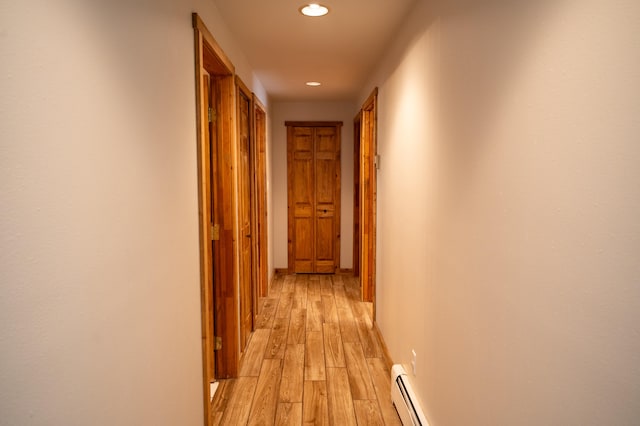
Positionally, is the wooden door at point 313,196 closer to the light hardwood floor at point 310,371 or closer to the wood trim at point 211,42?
the light hardwood floor at point 310,371

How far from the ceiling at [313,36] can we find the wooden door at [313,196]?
1471 mm

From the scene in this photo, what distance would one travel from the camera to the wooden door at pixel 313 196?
614 centimetres

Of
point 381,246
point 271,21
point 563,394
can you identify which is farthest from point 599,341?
point 381,246

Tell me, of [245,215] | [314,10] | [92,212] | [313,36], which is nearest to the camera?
[92,212]

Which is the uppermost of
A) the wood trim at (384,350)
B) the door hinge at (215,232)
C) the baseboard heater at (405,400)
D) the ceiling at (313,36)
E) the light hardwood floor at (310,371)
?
the ceiling at (313,36)

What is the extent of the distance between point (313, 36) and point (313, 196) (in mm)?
3331

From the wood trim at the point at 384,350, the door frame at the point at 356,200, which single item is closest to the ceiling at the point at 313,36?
the door frame at the point at 356,200

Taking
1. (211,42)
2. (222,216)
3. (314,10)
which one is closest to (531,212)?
(211,42)

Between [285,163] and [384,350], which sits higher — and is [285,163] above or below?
above

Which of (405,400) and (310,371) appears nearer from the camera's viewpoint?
(405,400)

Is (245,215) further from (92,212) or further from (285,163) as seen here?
(92,212)

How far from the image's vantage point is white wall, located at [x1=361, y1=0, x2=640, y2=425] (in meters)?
0.83

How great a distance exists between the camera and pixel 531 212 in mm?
1138

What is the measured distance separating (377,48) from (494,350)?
8.78 ft
